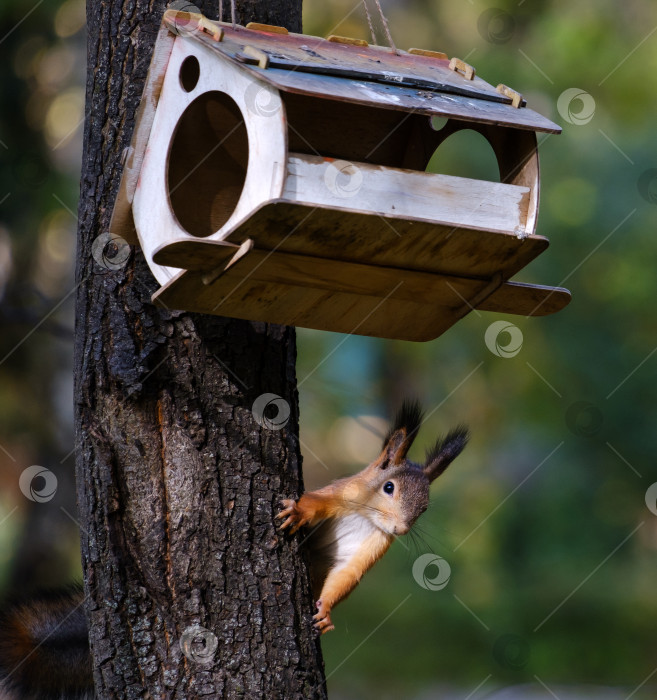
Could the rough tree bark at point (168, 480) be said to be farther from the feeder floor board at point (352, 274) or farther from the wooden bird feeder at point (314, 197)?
the feeder floor board at point (352, 274)

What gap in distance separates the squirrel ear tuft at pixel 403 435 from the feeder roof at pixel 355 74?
42.8 inches

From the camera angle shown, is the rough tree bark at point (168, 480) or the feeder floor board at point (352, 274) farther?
the rough tree bark at point (168, 480)

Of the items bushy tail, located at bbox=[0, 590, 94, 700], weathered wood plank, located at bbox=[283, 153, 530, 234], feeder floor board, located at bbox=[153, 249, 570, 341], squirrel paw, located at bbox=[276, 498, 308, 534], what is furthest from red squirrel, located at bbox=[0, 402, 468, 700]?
weathered wood plank, located at bbox=[283, 153, 530, 234]

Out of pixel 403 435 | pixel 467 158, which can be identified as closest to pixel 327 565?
pixel 403 435

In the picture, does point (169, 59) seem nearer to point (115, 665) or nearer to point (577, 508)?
point (115, 665)

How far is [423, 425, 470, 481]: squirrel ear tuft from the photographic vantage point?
2916mm

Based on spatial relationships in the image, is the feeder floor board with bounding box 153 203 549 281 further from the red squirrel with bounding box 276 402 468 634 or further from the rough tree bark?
the red squirrel with bounding box 276 402 468 634

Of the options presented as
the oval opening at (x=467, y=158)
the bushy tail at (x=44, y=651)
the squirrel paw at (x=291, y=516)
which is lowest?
the bushy tail at (x=44, y=651)

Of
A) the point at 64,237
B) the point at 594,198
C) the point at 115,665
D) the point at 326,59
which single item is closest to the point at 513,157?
the point at 326,59

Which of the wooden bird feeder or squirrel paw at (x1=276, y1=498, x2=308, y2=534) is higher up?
the wooden bird feeder

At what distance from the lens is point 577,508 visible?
20.5ft

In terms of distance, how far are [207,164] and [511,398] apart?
466 centimetres

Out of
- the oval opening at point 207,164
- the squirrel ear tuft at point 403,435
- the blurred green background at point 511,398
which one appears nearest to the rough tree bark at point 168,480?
the oval opening at point 207,164

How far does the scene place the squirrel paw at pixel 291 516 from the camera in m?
2.16
